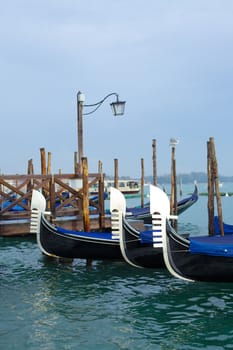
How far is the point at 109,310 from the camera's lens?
575 cm

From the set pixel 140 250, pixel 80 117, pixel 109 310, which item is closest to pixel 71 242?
pixel 140 250

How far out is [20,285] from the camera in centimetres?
704

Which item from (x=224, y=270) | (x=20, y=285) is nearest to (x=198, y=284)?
(x=224, y=270)

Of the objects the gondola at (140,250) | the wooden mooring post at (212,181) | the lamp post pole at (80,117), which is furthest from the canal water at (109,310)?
the lamp post pole at (80,117)

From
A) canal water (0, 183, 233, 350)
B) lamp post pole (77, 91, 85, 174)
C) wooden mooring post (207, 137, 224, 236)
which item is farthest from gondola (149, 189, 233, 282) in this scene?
lamp post pole (77, 91, 85, 174)

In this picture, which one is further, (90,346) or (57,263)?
(57,263)

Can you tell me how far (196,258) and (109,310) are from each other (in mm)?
1438

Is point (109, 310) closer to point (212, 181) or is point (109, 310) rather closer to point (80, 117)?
point (212, 181)

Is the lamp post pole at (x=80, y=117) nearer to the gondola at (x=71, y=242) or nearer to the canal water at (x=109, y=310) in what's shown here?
the gondola at (x=71, y=242)

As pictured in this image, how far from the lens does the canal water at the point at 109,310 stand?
15.6 ft

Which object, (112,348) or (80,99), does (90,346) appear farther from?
(80,99)

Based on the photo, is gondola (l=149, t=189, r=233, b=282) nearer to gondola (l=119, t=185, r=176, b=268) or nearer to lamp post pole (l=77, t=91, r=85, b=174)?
gondola (l=119, t=185, r=176, b=268)

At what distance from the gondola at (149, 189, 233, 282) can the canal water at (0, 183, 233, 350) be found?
28 cm

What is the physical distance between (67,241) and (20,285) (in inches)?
54.3
